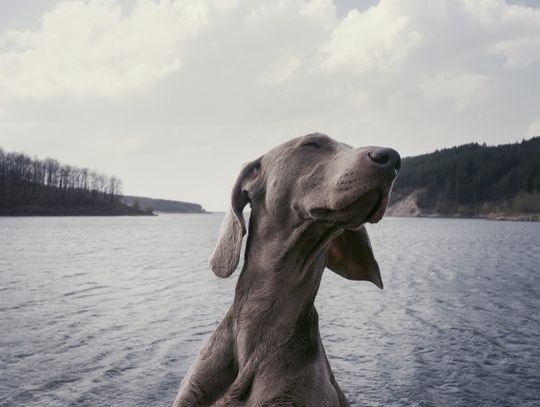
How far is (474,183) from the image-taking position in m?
182

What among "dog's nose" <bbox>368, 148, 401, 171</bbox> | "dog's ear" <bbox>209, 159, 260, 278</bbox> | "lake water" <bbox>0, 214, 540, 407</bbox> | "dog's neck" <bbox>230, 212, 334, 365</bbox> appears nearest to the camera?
"dog's nose" <bbox>368, 148, 401, 171</bbox>

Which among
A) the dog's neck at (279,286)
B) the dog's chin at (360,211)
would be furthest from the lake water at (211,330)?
the dog's chin at (360,211)

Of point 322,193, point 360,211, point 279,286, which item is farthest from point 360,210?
point 279,286

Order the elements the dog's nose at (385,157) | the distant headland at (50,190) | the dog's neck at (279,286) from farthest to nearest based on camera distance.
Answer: the distant headland at (50,190) < the dog's neck at (279,286) < the dog's nose at (385,157)

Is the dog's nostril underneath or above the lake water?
above

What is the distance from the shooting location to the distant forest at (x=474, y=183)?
17562cm

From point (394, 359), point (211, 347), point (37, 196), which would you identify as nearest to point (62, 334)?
point (394, 359)

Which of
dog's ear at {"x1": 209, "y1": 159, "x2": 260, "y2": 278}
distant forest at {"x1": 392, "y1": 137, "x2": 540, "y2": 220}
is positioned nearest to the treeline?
distant forest at {"x1": 392, "y1": 137, "x2": 540, "y2": 220}

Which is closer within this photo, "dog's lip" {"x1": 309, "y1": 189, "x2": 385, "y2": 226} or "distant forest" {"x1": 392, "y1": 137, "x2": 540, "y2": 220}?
"dog's lip" {"x1": 309, "y1": 189, "x2": 385, "y2": 226}

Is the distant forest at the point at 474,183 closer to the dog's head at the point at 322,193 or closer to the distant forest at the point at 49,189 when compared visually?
the distant forest at the point at 49,189

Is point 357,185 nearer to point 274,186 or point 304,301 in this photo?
point 274,186

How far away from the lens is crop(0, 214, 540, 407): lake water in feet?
28.2

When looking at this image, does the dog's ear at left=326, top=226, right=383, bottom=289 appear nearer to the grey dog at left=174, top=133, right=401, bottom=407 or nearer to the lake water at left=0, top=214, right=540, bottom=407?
the grey dog at left=174, top=133, right=401, bottom=407

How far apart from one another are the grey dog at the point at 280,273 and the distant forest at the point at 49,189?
450 feet
